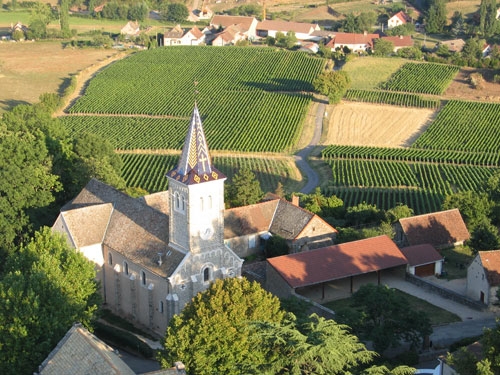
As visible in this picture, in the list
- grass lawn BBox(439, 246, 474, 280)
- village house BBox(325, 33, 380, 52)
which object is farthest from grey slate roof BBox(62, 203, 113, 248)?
village house BBox(325, 33, 380, 52)

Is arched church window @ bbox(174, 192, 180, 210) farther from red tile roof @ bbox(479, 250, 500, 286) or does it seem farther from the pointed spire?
red tile roof @ bbox(479, 250, 500, 286)

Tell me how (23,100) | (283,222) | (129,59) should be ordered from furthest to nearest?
(129,59), (23,100), (283,222)

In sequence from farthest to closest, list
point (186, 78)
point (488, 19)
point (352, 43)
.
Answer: point (488, 19) < point (352, 43) < point (186, 78)

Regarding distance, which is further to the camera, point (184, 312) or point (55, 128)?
point (55, 128)

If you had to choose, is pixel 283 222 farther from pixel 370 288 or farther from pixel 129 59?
pixel 129 59

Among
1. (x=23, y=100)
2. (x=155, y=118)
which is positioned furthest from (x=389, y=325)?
(x=23, y=100)

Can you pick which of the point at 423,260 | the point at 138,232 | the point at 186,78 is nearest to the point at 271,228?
the point at 423,260

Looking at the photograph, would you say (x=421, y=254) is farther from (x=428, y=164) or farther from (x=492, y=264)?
(x=428, y=164)
